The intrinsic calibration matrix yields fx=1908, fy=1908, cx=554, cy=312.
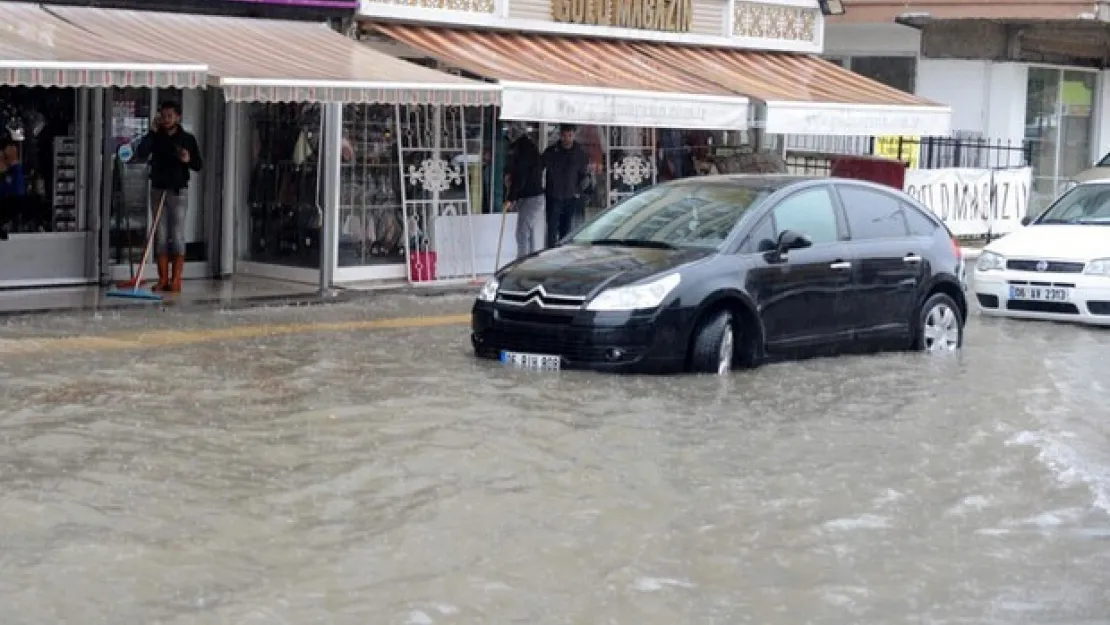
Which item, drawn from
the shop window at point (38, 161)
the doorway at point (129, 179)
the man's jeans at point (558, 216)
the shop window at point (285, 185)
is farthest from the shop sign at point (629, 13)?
the shop window at point (38, 161)

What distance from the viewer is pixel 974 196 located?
28609 millimetres

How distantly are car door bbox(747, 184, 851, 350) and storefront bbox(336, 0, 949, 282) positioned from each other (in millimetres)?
4547

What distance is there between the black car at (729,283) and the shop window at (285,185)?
551 cm

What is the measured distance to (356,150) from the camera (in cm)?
1947

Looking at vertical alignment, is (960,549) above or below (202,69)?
below

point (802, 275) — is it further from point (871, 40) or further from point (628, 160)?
point (871, 40)

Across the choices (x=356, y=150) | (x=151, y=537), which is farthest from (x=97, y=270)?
Answer: (x=151, y=537)

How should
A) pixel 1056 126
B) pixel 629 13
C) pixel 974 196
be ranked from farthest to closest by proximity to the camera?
pixel 1056 126
pixel 974 196
pixel 629 13

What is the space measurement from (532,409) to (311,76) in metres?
5.22

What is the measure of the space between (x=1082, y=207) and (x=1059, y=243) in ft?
4.58

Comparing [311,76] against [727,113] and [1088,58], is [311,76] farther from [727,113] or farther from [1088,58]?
[1088,58]

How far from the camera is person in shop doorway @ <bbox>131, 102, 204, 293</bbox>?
17.2m

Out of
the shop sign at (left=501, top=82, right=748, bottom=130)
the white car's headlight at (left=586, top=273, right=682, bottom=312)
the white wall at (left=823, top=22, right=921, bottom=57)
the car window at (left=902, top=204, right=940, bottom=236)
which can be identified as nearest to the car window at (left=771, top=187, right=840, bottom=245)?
the car window at (left=902, top=204, right=940, bottom=236)

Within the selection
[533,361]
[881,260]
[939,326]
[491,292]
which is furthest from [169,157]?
[939,326]
